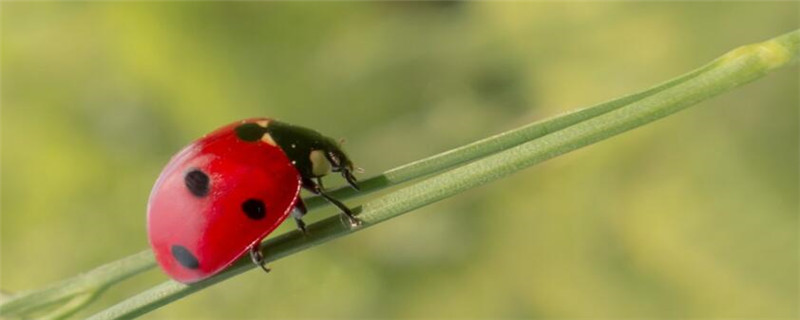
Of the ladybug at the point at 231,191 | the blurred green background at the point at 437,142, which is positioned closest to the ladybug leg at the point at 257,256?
the ladybug at the point at 231,191

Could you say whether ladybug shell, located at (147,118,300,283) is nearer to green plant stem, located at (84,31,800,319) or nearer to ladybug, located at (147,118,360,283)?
ladybug, located at (147,118,360,283)

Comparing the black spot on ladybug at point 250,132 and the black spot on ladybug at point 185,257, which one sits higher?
the black spot on ladybug at point 250,132

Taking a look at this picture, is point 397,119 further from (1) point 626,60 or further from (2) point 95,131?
(2) point 95,131

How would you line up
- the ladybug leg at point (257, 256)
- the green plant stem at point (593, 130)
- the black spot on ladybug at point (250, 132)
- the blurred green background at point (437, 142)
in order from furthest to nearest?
the blurred green background at point (437, 142) → the black spot on ladybug at point (250, 132) → the ladybug leg at point (257, 256) → the green plant stem at point (593, 130)

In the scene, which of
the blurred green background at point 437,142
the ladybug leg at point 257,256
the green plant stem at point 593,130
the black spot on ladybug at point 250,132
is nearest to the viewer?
the green plant stem at point 593,130

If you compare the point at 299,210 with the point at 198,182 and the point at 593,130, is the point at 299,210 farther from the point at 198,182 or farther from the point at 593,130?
the point at 593,130

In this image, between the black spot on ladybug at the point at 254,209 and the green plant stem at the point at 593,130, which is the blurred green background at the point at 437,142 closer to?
the black spot on ladybug at the point at 254,209
